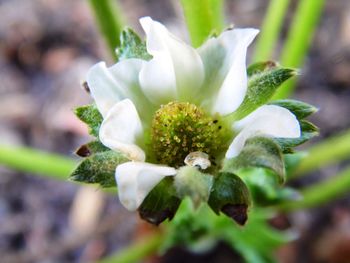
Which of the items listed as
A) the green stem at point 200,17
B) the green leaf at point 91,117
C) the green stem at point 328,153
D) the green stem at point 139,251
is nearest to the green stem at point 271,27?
the green stem at point 328,153

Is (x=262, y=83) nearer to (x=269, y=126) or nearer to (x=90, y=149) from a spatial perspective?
(x=269, y=126)

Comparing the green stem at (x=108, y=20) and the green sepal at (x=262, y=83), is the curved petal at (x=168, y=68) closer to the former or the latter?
the green sepal at (x=262, y=83)

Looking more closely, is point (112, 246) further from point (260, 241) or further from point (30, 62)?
point (30, 62)

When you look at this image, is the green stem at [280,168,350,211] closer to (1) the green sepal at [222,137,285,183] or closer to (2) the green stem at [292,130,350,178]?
(2) the green stem at [292,130,350,178]

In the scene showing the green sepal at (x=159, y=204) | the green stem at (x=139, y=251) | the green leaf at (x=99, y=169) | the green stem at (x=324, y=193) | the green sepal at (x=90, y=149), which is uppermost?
the green sepal at (x=90, y=149)

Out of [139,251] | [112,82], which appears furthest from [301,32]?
[112,82]

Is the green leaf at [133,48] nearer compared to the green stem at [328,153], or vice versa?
the green leaf at [133,48]
